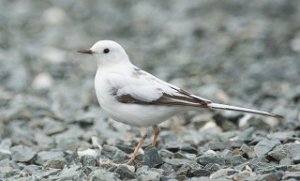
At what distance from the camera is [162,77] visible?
11883 millimetres

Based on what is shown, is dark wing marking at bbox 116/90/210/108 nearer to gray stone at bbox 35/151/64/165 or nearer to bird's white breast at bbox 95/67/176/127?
bird's white breast at bbox 95/67/176/127

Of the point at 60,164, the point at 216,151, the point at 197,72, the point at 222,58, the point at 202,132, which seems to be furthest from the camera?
the point at 222,58

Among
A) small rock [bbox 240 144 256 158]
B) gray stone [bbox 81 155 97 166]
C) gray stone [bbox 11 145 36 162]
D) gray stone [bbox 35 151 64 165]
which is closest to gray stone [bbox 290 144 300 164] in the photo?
small rock [bbox 240 144 256 158]

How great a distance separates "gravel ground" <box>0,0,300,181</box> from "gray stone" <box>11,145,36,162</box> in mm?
12

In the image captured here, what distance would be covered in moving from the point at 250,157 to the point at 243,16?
927 cm

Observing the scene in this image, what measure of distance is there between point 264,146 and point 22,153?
2.46 metres

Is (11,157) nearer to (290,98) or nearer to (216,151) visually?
(216,151)

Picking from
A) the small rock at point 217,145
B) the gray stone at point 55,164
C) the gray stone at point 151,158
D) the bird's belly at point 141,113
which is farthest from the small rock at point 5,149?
the small rock at point 217,145

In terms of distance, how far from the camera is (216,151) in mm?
7211

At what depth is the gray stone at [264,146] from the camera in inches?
267

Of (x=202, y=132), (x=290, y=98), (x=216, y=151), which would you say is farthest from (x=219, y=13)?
(x=216, y=151)

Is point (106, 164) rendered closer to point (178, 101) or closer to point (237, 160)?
point (178, 101)

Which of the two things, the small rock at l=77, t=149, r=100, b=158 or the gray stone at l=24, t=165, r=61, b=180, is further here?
the small rock at l=77, t=149, r=100, b=158

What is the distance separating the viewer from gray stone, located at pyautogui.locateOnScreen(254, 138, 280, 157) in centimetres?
677
